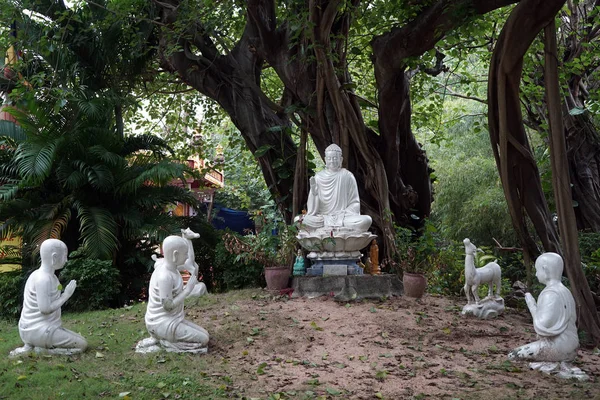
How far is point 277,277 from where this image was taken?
30.2 feet

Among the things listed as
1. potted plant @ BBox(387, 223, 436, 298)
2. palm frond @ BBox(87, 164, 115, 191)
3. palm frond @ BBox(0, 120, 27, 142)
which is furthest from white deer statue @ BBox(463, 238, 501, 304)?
palm frond @ BBox(0, 120, 27, 142)

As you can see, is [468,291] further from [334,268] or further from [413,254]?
[334,268]

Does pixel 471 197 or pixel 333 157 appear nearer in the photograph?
pixel 333 157

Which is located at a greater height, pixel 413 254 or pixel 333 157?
pixel 333 157

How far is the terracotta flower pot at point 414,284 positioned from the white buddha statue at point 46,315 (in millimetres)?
4525

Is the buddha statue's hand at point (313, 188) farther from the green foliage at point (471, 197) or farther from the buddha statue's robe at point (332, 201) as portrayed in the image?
the green foliage at point (471, 197)

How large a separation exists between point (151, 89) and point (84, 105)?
3.39 meters

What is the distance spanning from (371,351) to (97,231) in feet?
17.5

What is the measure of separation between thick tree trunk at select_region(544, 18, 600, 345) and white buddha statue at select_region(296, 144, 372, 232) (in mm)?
3213

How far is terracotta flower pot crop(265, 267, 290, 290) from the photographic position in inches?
362

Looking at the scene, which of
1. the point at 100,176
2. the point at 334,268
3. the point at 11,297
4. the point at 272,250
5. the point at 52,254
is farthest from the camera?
the point at 100,176

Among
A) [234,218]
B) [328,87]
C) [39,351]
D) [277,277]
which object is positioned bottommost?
[39,351]

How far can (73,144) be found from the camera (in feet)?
35.4

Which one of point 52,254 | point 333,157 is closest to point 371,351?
point 52,254
